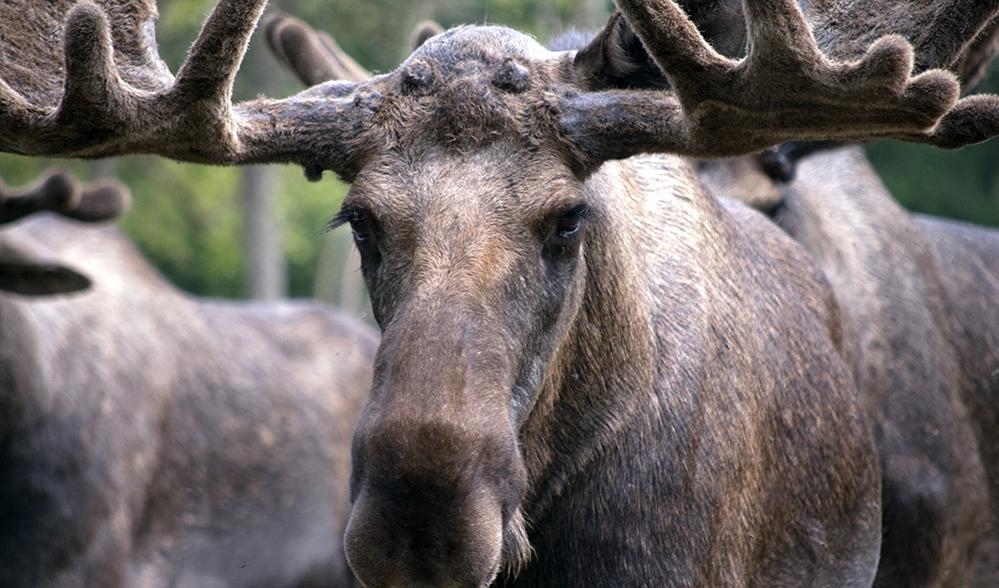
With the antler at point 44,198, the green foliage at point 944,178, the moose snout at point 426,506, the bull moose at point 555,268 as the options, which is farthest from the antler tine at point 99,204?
the green foliage at point 944,178

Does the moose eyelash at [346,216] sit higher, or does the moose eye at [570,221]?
the moose eye at [570,221]

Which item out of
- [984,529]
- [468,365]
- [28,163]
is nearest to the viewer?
[468,365]

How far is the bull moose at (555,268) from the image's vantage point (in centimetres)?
382

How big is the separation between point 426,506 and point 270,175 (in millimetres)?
18289

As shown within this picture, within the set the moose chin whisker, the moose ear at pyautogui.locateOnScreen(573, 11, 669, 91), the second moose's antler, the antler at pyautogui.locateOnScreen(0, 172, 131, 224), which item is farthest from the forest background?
the moose chin whisker

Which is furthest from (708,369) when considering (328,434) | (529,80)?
(328,434)

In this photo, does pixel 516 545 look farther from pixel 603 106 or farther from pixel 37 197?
pixel 37 197

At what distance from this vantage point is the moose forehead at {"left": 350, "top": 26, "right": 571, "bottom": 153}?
4.19 metres

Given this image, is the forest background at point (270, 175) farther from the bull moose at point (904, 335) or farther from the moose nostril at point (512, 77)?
the moose nostril at point (512, 77)

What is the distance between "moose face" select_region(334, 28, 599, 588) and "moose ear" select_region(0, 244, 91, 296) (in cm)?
425

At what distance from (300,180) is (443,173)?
2427 centimetres

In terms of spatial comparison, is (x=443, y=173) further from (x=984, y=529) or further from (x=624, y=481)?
(x=984, y=529)

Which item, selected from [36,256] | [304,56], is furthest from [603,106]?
[36,256]

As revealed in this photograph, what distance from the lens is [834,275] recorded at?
702 cm
